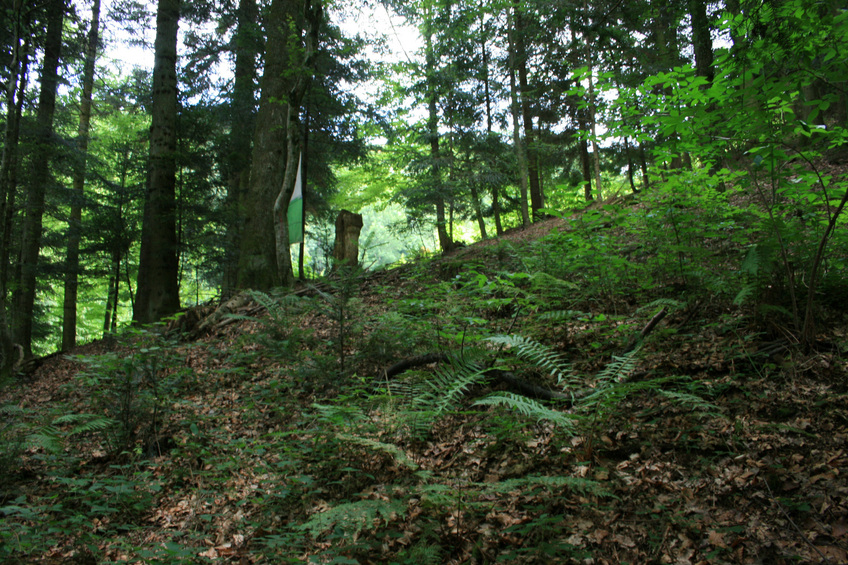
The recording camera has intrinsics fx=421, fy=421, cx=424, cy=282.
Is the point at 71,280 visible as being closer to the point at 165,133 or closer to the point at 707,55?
the point at 165,133

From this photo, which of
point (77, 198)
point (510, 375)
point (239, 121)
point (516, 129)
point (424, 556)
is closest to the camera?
point (424, 556)

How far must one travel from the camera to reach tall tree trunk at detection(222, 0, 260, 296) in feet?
37.5

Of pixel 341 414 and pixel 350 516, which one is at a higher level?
pixel 341 414

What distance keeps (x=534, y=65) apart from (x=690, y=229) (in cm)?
1386

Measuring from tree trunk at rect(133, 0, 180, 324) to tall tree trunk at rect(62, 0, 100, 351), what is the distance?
2.01m

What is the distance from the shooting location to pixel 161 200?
944cm

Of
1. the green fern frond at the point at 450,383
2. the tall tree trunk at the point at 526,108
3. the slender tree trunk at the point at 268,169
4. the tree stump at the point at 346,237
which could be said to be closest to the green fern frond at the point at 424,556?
the green fern frond at the point at 450,383

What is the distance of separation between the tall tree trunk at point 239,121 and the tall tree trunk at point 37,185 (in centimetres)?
388

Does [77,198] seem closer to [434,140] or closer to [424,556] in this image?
[434,140]

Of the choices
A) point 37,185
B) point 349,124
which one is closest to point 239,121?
point 349,124

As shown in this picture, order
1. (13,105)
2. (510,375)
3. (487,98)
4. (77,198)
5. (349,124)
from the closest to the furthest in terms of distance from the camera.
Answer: (510,375)
(13,105)
(77,198)
(349,124)
(487,98)

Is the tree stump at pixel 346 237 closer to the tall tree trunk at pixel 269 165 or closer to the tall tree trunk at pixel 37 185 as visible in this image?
the tall tree trunk at pixel 269 165

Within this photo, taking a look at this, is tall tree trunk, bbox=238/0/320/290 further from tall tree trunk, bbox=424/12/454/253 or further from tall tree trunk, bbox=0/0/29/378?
tall tree trunk, bbox=424/12/454/253

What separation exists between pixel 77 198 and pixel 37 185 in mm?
801
